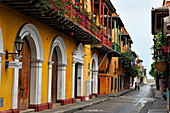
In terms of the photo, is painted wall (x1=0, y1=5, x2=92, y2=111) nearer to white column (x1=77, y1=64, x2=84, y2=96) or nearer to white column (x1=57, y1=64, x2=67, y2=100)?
Answer: white column (x1=57, y1=64, x2=67, y2=100)

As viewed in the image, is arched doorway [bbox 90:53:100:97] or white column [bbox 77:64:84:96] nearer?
white column [bbox 77:64:84:96]

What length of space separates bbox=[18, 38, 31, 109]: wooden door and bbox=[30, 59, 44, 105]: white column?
18cm

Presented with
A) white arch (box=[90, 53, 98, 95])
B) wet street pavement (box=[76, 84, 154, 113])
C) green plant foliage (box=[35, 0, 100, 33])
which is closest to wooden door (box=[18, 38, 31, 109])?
green plant foliage (box=[35, 0, 100, 33])

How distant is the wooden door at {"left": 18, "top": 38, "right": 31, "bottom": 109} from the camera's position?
1189cm

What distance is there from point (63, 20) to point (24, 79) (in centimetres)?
314

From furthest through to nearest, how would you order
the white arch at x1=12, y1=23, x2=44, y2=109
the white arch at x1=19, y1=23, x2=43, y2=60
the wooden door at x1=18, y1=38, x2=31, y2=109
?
the white arch at x1=12, y1=23, x2=44, y2=109 → the wooden door at x1=18, y1=38, x2=31, y2=109 → the white arch at x1=19, y1=23, x2=43, y2=60

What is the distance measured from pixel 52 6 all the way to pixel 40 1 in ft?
3.50

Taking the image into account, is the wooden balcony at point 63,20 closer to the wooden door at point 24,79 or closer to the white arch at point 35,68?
the white arch at point 35,68

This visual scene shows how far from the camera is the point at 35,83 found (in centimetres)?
1262

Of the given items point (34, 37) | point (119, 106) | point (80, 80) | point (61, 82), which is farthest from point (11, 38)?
point (80, 80)

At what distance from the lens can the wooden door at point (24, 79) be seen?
11887 mm

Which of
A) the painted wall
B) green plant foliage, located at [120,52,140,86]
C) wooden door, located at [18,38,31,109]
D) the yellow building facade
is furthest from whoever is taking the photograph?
green plant foliage, located at [120,52,140,86]

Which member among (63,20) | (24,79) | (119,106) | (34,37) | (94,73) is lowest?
(119,106)

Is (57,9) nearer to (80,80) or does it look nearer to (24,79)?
(24,79)
